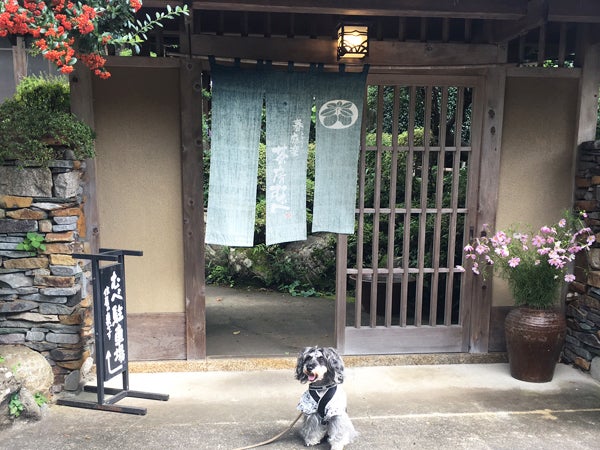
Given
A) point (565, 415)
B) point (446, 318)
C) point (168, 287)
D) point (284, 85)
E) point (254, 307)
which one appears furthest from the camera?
point (254, 307)

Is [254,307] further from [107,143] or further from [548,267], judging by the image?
[548,267]

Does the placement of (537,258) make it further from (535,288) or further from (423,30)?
(423,30)

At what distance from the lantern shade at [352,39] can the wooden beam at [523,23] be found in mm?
1454

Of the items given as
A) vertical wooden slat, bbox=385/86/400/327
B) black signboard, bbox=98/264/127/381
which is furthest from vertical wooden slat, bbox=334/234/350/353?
black signboard, bbox=98/264/127/381

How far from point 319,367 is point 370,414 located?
1.25 meters

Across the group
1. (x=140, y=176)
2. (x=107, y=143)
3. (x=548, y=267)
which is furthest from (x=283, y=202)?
(x=548, y=267)

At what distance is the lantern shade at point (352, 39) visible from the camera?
532 cm

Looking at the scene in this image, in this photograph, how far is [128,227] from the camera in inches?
226

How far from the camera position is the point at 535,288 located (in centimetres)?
Result: 562

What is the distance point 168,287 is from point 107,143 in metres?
1.68

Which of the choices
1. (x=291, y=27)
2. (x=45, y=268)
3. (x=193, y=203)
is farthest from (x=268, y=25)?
(x=45, y=268)

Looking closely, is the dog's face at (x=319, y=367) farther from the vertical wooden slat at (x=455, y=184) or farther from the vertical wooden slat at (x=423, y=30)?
A: the vertical wooden slat at (x=423, y=30)

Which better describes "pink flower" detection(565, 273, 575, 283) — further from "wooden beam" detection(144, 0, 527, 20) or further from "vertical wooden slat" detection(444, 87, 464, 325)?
"wooden beam" detection(144, 0, 527, 20)

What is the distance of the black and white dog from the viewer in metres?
4.00
